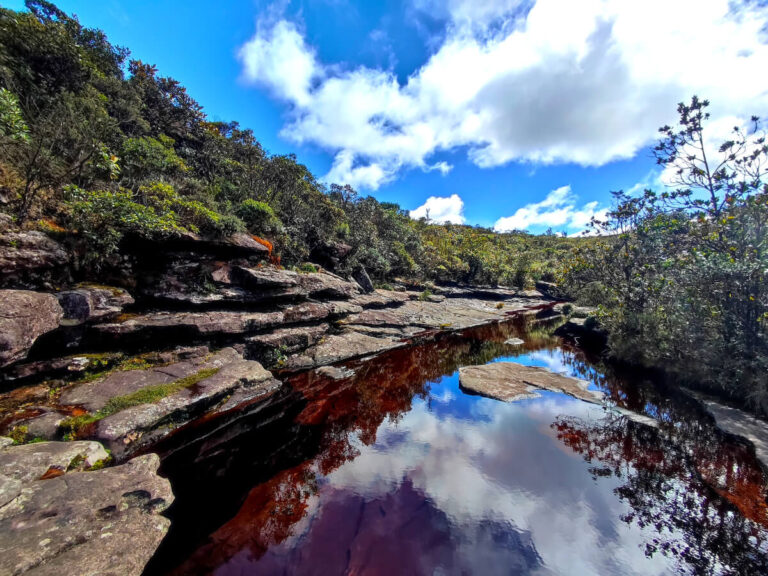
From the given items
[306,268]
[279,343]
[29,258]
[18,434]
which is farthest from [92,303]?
[306,268]

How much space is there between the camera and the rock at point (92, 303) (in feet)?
28.3

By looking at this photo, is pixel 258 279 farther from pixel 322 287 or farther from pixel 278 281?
pixel 322 287

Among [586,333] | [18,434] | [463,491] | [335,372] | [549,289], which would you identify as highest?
[549,289]

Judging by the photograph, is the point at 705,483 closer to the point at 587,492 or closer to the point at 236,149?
the point at 587,492

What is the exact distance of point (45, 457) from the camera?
5203mm

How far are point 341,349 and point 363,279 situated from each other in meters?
13.3

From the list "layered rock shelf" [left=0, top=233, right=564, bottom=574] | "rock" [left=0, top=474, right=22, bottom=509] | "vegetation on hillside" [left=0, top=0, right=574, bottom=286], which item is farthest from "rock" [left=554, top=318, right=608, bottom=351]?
"rock" [left=0, top=474, right=22, bottom=509]

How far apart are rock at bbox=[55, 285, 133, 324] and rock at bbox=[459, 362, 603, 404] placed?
12695 millimetres

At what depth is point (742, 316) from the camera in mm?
9344

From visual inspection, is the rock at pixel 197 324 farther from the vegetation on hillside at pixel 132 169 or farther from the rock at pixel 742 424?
the rock at pixel 742 424

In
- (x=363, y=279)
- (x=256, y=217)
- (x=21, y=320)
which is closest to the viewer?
(x=21, y=320)

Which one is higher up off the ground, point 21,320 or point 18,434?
point 21,320

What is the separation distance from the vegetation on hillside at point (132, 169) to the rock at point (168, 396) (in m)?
4.57

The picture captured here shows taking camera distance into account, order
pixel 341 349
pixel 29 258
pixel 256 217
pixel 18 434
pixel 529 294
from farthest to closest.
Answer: pixel 529 294, pixel 256 217, pixel 341 349, pixel 29 258, pixel 18 434
